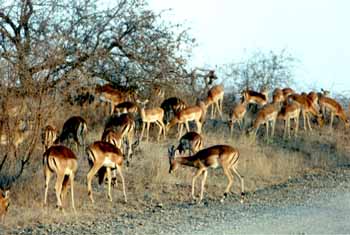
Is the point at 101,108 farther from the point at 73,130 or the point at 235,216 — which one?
the point at 235,216

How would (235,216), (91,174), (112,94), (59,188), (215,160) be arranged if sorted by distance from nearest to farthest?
(235,216)
(59,188)
(91,174)
(215,160)
(112,94)

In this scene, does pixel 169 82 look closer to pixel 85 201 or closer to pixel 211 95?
pixel 211 95

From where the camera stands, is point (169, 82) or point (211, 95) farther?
point (211, 95)

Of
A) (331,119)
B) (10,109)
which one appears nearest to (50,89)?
(10,109)

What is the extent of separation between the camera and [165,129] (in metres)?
23.2

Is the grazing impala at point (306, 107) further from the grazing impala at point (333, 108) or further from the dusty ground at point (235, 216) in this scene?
the dusty ground at point (235, 216)

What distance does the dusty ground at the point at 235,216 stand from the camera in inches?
475

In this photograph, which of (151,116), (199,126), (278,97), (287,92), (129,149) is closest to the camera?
(129,149)

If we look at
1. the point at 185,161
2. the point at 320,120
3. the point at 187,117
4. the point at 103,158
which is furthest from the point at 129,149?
the point at 320,120

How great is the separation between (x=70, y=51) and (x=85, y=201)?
600 centimetres

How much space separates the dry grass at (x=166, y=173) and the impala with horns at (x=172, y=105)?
1171 mm

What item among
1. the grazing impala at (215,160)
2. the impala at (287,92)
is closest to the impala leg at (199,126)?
the impala at (287,92)

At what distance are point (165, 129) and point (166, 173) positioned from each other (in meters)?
5.04

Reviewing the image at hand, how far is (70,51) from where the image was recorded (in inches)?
806
